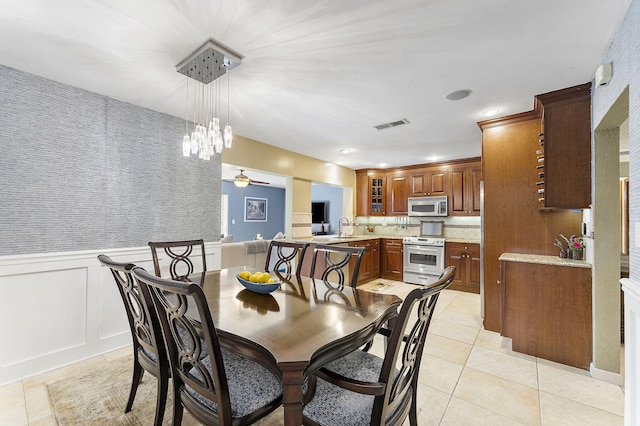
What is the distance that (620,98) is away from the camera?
1722 millimetres

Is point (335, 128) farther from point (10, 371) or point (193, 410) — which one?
point (10, 371)

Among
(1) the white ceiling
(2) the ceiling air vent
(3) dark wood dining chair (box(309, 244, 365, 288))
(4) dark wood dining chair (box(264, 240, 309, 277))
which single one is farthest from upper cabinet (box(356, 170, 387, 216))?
(3) dark wood dining chair (box(309, 244, 365, 288))

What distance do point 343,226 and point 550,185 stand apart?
13.6 ft

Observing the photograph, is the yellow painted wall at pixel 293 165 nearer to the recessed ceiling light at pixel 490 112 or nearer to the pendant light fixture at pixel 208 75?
the pendant light fixture at pixel 208 75

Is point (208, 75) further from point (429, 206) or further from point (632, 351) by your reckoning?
point (429, 206)

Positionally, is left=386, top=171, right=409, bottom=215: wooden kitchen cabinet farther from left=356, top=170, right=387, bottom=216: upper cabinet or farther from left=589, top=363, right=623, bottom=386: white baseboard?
left=589, top=363, right=623, bottom=386: white baseboard

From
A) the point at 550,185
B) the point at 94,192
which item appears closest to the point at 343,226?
the point at 550,185

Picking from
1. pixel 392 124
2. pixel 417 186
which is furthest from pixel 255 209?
pixel 392 124

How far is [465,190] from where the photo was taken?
5297 millimetres

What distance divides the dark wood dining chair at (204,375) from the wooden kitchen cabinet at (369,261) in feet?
12.8

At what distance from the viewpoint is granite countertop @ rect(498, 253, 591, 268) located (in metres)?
2.41

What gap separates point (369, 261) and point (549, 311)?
323 cm

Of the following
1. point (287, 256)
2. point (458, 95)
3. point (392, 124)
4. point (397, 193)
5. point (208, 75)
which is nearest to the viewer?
point (208, 75)

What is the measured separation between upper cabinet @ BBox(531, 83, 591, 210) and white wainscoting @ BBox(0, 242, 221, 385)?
397 cm
